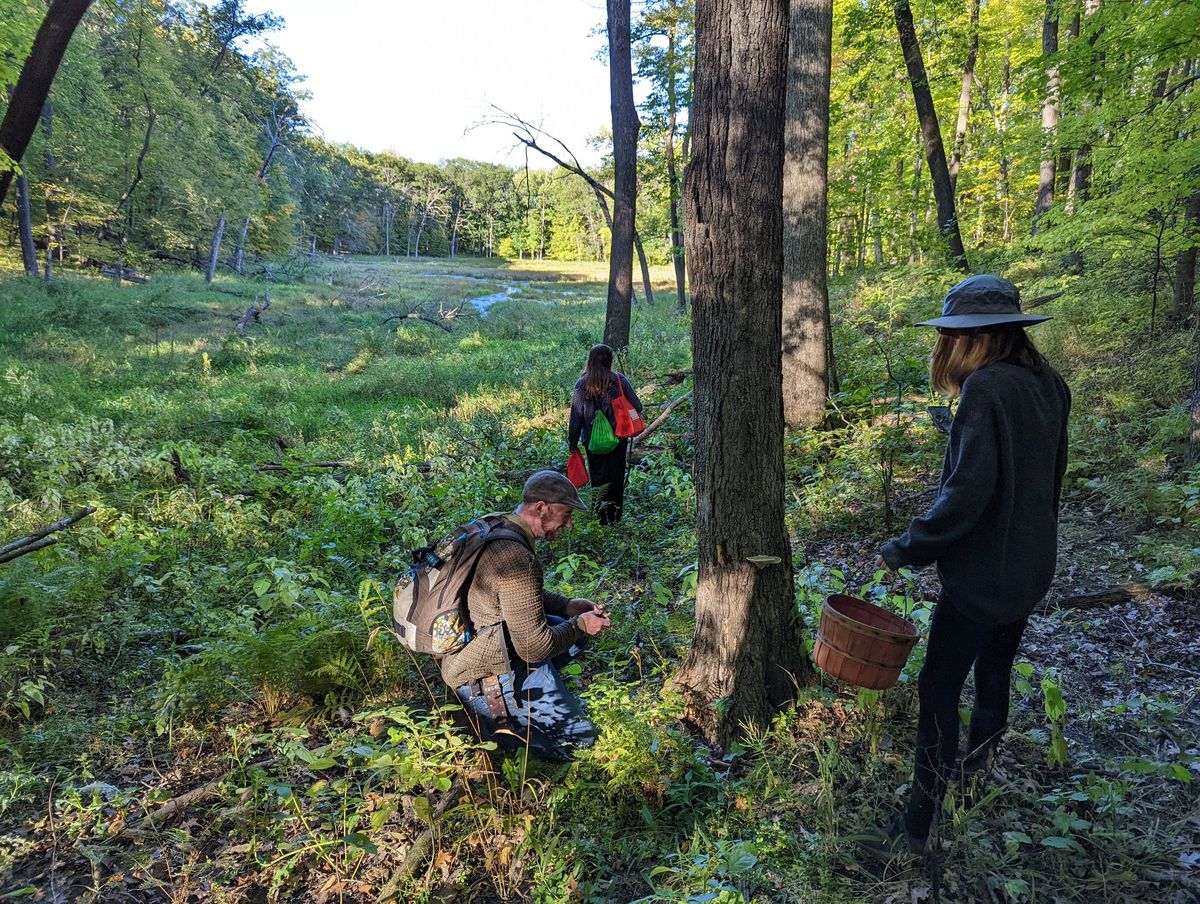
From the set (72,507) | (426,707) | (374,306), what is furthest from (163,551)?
(374,306)

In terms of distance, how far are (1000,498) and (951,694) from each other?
0.78 metres

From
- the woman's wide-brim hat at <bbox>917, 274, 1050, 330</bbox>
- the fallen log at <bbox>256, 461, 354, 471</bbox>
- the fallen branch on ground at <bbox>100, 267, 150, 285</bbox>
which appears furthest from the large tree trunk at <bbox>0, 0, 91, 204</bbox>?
the fallen branch on ground at <bbox>100, 267, 150, 285</bbox>

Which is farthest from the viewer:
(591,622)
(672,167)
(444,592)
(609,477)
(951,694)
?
(672,167)

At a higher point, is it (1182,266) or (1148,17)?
(1148,17)

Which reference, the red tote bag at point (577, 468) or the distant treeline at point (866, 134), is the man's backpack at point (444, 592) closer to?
the red tote bag at point (577, 468)

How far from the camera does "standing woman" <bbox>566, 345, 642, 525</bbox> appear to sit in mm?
6055

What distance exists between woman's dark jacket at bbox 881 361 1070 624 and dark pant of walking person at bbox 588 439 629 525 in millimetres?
4197

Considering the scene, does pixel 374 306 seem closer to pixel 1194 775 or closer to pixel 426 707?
pixel 426 707

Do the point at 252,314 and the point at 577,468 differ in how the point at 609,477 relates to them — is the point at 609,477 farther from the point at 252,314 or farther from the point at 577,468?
the point at 252,314

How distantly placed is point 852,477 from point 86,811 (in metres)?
5.86

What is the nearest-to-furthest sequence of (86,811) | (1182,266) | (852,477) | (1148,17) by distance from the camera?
1. (86,811)
2. (852,477)
3. (1148,17)
4. (1182,266)

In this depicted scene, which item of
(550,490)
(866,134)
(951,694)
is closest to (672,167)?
(866,134)

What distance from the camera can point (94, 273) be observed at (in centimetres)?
2794

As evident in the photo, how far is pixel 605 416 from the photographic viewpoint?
6.16m
